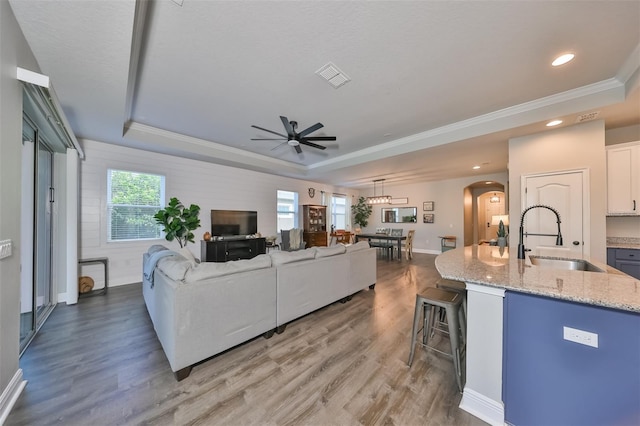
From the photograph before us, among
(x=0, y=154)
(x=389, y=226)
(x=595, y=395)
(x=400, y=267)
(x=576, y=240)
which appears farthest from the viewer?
(x=389, y=226)

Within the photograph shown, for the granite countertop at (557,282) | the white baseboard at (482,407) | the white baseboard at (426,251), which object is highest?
the granite countertop at (557,282)

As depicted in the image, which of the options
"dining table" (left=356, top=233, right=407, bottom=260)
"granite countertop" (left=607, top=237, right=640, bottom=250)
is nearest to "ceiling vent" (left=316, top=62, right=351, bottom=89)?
"granite countertop" (left=607, top=237, right=640, bottom=250)

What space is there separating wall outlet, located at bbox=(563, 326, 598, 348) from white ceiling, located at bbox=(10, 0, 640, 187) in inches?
92.4

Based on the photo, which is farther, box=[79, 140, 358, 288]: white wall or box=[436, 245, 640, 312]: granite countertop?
box=[79, 140, 358, 288]: white wall

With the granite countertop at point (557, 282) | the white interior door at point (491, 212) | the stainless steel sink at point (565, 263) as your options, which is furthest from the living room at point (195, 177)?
the white interior door at point (491, 212)

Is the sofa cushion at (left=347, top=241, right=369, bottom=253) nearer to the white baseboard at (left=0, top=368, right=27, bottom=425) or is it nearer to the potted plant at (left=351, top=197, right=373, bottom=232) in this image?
the white baseboard at (left=0, top=368, right=27, bottom=425)

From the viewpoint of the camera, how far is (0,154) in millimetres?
1481

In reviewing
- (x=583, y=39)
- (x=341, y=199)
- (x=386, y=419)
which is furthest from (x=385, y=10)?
(x=341, y=199)

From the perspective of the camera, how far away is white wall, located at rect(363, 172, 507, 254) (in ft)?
27.0

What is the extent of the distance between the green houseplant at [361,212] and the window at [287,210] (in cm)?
346

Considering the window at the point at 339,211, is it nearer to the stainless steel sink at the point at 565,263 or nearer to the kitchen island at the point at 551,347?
the stainless steel sink at the point at 565,263

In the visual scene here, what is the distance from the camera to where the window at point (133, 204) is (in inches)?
176

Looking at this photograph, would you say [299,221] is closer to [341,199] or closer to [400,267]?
[341,199]

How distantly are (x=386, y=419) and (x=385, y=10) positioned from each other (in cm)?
305
